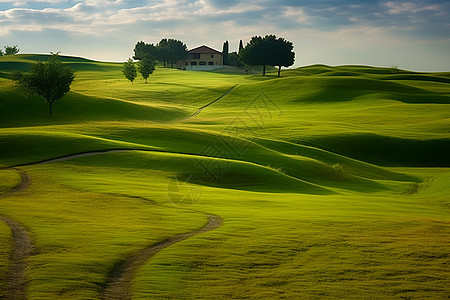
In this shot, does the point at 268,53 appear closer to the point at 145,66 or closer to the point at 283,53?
the point at 283,53

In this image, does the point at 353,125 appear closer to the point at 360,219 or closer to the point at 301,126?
the point at 301,126

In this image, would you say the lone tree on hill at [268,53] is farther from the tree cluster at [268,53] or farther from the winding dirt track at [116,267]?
the winding dirt track at [116,267]

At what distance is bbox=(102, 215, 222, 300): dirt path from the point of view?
14.9 m

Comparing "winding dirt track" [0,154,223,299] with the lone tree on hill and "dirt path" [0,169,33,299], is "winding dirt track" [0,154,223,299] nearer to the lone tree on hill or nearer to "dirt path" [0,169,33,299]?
"dirt path" [0,169,33,299]

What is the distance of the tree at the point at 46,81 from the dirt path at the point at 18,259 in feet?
188

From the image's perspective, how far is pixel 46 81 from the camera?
75562mm

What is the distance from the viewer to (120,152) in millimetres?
44406

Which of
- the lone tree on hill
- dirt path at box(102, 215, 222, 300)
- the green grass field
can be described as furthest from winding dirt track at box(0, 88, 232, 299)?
the lone tree on hill

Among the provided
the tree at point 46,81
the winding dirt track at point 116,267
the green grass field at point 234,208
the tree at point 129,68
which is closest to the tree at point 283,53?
the tree at point 129,68

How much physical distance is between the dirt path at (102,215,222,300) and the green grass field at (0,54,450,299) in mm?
269

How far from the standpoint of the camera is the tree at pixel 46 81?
75562mm


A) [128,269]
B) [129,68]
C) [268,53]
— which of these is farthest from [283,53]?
[128,269]

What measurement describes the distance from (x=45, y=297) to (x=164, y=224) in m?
9.36

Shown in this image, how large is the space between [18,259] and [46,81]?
6376cm
